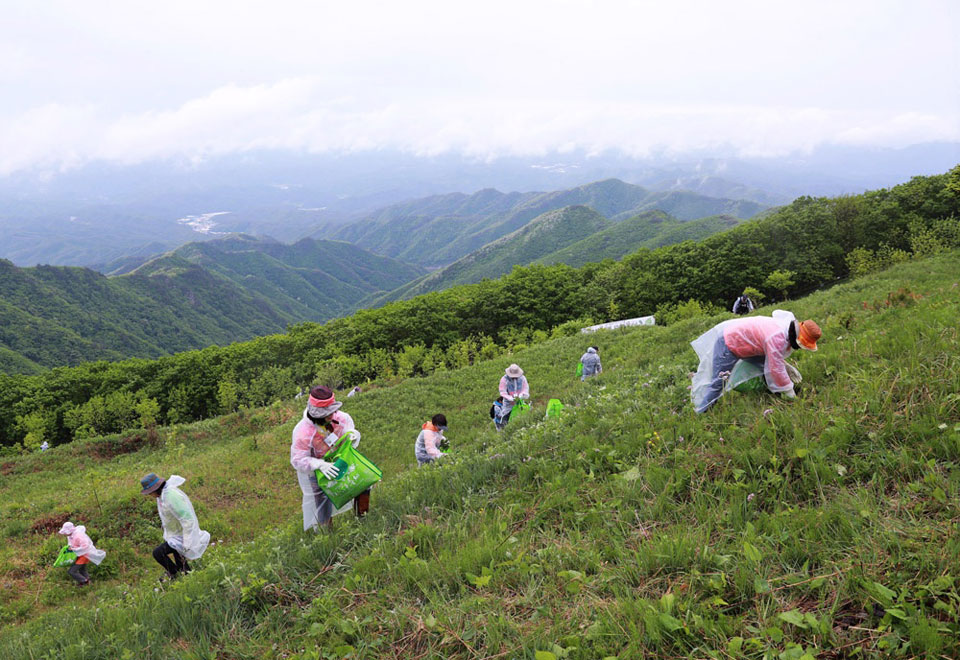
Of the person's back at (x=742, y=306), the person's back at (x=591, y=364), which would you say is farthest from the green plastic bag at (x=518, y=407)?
the person's back at (x=742, y=306)

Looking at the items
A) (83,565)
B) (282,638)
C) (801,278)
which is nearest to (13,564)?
(83,565)

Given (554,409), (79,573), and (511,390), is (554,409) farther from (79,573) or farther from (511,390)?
(79,573)

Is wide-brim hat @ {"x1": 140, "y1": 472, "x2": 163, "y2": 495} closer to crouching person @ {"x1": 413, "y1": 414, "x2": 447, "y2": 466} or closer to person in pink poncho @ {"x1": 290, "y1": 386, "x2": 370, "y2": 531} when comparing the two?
person in pink poncho @ {"x1": 290, "y1": 386, "x2": 370, "y2": 531}

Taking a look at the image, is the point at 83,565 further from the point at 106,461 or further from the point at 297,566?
the point at 106,461

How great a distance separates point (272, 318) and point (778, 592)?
217901 millimetres

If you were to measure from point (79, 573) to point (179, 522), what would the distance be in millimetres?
5003

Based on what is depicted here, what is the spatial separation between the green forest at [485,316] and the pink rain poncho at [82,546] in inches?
1102

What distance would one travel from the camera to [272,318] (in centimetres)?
19988

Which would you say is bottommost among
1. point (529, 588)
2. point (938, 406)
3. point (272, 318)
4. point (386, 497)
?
point (272, 318)

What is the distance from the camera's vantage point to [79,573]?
9641mm

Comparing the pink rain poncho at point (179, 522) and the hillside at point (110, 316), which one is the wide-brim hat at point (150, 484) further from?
the hillside at point (110, 316)

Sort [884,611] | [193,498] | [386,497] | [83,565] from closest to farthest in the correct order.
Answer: [884,611]
[386,497]
[83,565]
[193,498]

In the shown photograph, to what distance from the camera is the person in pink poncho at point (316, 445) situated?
5727 millimetres

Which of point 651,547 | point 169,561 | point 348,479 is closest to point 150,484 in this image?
point 169,561
